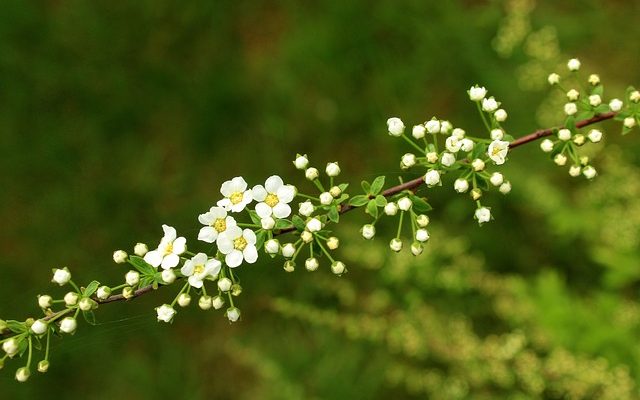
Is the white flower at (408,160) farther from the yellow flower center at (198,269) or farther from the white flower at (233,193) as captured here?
the yellow flower center at (198,269)

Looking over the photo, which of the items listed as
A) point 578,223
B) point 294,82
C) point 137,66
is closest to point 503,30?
point 578,223

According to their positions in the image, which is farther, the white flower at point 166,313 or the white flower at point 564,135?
the white flower at point 564,135

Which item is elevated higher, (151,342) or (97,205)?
(97,205)

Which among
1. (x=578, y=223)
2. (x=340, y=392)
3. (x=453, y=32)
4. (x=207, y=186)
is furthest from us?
(x=207, y=186)

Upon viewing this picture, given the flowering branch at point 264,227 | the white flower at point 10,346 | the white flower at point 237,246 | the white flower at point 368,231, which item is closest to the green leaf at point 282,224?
the flowering branch at point 264,227

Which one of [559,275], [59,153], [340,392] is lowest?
[340,392]

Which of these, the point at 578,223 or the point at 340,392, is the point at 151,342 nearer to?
the point at 340,392

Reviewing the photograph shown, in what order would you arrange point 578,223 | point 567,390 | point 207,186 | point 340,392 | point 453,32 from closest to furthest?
point 567,390 → point 578,223 → point 340,392 → point 453,32 → point 207,186
